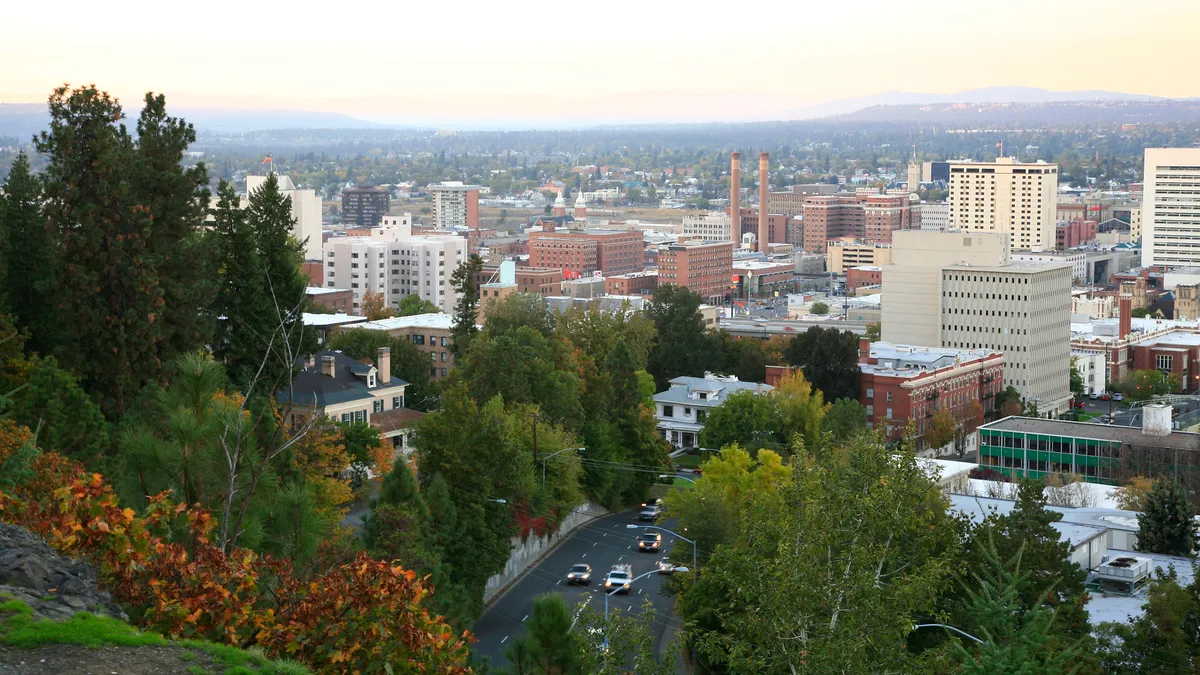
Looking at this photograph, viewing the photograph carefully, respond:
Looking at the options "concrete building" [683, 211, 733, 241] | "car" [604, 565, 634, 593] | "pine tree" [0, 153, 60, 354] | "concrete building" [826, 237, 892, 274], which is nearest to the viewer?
"pine tree" [0, 153, 60, 354]

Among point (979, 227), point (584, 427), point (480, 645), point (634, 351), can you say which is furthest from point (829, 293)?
point (480, 645)

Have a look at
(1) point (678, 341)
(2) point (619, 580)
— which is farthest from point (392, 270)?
(2) point (619, 580)

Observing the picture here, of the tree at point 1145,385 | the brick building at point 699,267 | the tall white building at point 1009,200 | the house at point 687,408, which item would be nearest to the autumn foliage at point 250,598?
the house at point 687,408

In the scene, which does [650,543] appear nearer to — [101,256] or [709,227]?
[101,256]

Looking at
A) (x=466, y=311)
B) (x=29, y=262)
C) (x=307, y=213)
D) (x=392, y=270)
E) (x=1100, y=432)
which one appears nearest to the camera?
(x=29, y=262)

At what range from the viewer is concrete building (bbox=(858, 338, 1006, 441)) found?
61.7 meters

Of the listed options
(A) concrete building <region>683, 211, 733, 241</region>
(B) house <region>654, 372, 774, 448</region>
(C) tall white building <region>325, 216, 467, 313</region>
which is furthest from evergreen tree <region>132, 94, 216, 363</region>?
(A) concrete building <region>683, 211, 733, 241</region>

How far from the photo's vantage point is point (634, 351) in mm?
59406

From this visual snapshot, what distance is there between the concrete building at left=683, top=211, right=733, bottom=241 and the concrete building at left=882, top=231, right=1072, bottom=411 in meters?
104

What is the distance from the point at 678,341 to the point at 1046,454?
16559mm

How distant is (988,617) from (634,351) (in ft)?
135

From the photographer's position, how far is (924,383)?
62.4 m

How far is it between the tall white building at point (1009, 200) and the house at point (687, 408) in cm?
11359

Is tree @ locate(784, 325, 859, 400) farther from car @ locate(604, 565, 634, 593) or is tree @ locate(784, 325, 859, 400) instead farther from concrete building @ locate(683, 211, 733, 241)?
concrete building @ locate(683, 211, 733, 241)
